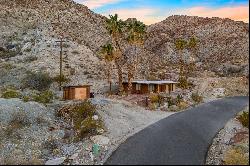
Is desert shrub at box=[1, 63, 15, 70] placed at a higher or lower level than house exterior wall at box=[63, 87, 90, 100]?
higher

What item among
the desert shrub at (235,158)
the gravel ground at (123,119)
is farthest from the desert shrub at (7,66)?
the desert shrub at (235,158)

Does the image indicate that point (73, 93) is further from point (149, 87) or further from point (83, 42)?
point (83, 42)

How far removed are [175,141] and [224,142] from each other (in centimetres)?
346

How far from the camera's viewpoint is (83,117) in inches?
1614

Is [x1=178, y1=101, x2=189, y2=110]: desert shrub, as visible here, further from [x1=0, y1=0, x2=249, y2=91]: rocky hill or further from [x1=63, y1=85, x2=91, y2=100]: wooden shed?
[x1=0, y1=0, x2=249, y2=91]: rocky hill

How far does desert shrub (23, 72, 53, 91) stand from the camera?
6954 centimetres

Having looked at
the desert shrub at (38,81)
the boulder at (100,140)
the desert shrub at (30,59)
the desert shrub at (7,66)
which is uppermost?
the desert shrub at (30,59)

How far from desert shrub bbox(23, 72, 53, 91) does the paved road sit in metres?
32.4

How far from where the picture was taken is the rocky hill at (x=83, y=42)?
83562 millimetres

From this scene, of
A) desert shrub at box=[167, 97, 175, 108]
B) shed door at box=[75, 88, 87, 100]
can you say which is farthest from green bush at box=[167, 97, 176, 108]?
shed door at box=[75, 88, 87, 100]

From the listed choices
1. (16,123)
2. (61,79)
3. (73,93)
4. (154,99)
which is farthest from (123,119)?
(61,79)

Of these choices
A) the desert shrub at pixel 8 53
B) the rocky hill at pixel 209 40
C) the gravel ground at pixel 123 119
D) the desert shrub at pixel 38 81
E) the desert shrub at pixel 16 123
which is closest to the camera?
the gravel ground at pixel 123 119

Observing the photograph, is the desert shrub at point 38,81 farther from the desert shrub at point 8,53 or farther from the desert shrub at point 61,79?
the desert shrub at point 8,53

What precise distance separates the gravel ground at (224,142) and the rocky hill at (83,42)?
34614 mm
